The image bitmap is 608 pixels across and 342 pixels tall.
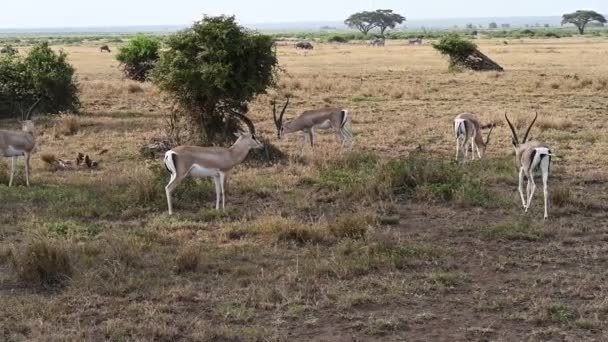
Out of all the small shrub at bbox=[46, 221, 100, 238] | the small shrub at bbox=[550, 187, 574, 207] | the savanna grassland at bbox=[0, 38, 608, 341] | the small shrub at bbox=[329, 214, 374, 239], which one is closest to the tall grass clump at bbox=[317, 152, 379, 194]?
the savanna grassland at bbox=[0, 38, 608, 341]

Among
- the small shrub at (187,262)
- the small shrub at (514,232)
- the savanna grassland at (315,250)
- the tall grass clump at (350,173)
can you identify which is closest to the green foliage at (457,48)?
the savanna grassland at (315,250)

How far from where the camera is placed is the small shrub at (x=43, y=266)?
24.7 ft

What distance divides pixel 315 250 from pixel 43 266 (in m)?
2.86

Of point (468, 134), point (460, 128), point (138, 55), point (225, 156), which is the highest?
point (138, 55)

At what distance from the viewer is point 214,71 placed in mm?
15164

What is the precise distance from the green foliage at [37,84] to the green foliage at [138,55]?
10.3 metres

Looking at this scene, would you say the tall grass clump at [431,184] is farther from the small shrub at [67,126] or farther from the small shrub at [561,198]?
the small shrub at [67,126]

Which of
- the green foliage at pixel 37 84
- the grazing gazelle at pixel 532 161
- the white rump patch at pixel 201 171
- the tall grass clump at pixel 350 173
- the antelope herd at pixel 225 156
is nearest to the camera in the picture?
the grazing gazelle at pixel 532 161

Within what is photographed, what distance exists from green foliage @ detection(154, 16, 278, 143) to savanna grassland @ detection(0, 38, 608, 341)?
153 cm

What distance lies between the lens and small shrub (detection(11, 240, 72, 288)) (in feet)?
24.7

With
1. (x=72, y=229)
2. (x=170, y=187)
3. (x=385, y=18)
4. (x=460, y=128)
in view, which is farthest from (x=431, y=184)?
(x=385, y=18)

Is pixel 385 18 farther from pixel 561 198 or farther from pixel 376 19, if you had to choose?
pixel 561 198

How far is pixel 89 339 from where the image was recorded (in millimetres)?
6086

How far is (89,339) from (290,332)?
5.18ft
